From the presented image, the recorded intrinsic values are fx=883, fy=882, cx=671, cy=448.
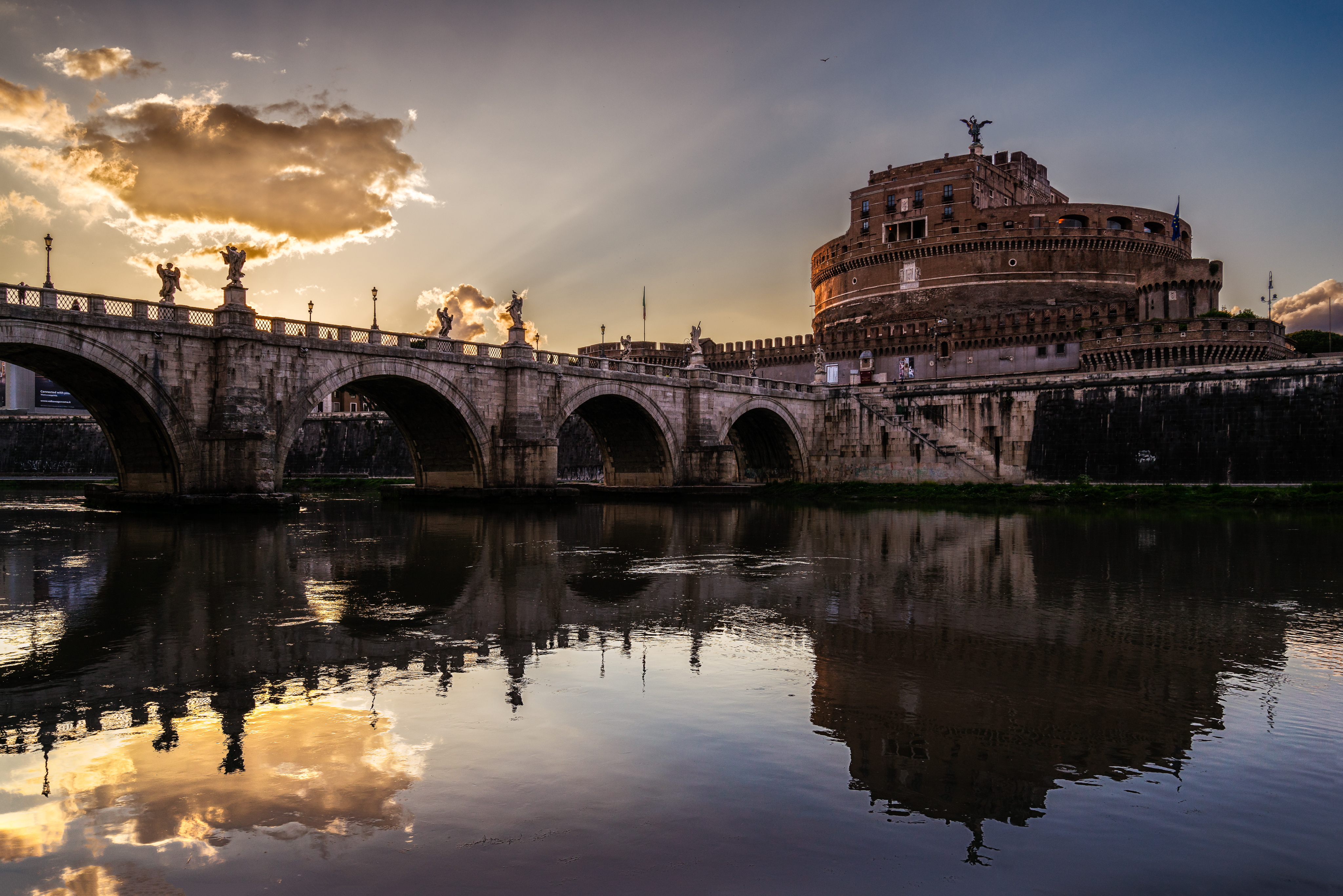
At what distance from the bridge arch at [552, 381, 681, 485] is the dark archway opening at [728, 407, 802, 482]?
23.0 ft

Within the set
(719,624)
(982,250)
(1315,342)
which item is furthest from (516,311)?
(1315,342)

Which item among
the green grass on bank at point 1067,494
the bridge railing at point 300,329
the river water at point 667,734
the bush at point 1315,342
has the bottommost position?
the river water at point 667,734

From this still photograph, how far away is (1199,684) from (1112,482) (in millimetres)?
35213

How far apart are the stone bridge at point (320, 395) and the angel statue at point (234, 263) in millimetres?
731

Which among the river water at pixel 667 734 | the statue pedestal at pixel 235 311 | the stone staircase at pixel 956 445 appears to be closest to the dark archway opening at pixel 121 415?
the statue pedestal at pixel 235 311

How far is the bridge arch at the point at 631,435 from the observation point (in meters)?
39.8

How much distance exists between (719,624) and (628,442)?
3293 cm

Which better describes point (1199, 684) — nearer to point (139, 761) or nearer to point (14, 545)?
point (139, 761)

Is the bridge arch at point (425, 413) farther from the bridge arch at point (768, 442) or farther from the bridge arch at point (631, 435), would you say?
the bridge arch at point (768, 442)

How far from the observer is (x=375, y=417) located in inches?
2408

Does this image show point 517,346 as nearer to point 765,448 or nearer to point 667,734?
point 765,448

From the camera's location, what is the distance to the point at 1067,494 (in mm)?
36625

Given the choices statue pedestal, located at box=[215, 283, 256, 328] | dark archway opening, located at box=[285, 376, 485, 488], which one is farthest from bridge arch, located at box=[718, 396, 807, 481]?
statue pedestal, located at box=[215, 283, 256, 328]

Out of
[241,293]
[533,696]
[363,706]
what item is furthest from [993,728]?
[241,293]
